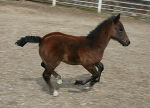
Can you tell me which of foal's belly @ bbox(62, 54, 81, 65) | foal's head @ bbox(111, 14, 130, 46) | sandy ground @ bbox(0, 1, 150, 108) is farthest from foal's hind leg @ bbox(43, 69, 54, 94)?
foal's head @ bbox(111, 14, 130, 46)

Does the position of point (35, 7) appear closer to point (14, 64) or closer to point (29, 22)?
point (29, 22)

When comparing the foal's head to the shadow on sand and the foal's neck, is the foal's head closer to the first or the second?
the foal's neck

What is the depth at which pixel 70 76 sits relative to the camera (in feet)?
26.1

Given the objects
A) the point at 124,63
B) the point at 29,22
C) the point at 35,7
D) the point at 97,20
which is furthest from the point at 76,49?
the point at 35,7

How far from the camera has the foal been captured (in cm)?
622

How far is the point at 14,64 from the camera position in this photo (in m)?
8.59

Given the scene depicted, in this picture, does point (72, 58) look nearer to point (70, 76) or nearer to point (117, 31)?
point (117, 31)

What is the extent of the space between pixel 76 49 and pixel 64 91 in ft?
3.67

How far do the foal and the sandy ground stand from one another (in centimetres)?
45

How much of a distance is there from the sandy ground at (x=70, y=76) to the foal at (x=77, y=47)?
446mm

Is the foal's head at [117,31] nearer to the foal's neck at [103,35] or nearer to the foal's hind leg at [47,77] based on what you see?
the foal's neck at [103,35]

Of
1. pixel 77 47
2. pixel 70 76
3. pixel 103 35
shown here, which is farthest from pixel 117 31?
pixel 70 76

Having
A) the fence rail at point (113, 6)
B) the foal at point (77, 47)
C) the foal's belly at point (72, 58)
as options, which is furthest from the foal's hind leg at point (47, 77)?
the fence rail at point (113, 6)

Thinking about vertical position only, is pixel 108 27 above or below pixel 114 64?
above
